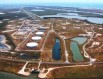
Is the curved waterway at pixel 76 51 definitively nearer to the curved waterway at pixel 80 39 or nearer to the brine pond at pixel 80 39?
the brine pond at pixel 80 39

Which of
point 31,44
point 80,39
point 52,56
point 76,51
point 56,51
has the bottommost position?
point 80,39

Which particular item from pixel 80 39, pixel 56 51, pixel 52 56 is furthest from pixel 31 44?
pixel 80 39

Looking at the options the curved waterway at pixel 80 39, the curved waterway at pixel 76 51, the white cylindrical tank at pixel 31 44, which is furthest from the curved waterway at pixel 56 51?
the curved waterway at pixel 80 39

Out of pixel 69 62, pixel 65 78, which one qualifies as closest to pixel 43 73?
pixel 65 78

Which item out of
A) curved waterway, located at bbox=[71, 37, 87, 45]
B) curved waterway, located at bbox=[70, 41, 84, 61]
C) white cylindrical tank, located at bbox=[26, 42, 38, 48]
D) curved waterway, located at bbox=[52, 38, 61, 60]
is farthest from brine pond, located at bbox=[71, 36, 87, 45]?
white cylindrical tank, located at bbox=[26, 42, 38, 48]

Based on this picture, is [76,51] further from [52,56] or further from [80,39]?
[80,39]

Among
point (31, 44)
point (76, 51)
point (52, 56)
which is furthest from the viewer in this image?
point (31, 44)

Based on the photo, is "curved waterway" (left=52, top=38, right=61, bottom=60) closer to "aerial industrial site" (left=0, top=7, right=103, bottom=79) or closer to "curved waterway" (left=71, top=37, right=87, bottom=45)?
"aerial industrial site" (left=0, top=7, right=103, bottom=79)

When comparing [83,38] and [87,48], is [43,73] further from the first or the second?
[83,38]
